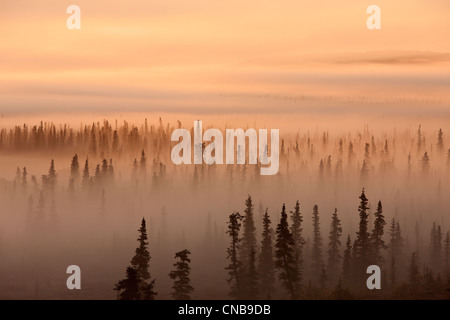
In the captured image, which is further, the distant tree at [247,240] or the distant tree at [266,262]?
the distant tree at [247,240]

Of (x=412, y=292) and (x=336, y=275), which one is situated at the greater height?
(x=412, y=292)

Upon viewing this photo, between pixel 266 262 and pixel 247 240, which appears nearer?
pixel 266 262

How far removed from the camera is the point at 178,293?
116375 millimetres

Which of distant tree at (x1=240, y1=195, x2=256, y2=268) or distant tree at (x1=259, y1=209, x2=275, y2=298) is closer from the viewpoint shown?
distant tree at (x1=259, y1=209, x2=275, y2=298)

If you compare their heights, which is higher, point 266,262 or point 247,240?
point 247,240
